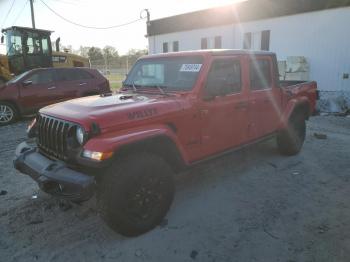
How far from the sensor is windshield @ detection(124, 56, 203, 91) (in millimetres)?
3752

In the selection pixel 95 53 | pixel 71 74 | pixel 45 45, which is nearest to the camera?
pixel 71 74

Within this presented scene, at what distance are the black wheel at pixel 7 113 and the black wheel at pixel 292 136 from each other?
7.44 m

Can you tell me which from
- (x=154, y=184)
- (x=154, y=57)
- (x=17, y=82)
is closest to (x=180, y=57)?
(x=154, y=57)

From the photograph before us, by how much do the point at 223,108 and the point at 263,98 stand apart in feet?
3.47

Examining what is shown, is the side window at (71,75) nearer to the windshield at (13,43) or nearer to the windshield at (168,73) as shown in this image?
the windshield at (13,43)

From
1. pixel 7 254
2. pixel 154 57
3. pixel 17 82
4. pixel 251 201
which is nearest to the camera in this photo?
pixel 7 254

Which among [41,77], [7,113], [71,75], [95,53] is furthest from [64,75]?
[95,53]

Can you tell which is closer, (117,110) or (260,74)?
(117,110)

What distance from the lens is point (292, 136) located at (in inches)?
213

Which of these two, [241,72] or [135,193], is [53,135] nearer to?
[135,193]

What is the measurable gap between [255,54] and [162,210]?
9.26 ft

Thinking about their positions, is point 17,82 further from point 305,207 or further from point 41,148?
point 305,207

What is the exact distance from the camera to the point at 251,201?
388 centimetres

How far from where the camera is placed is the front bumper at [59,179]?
2.65 meters
